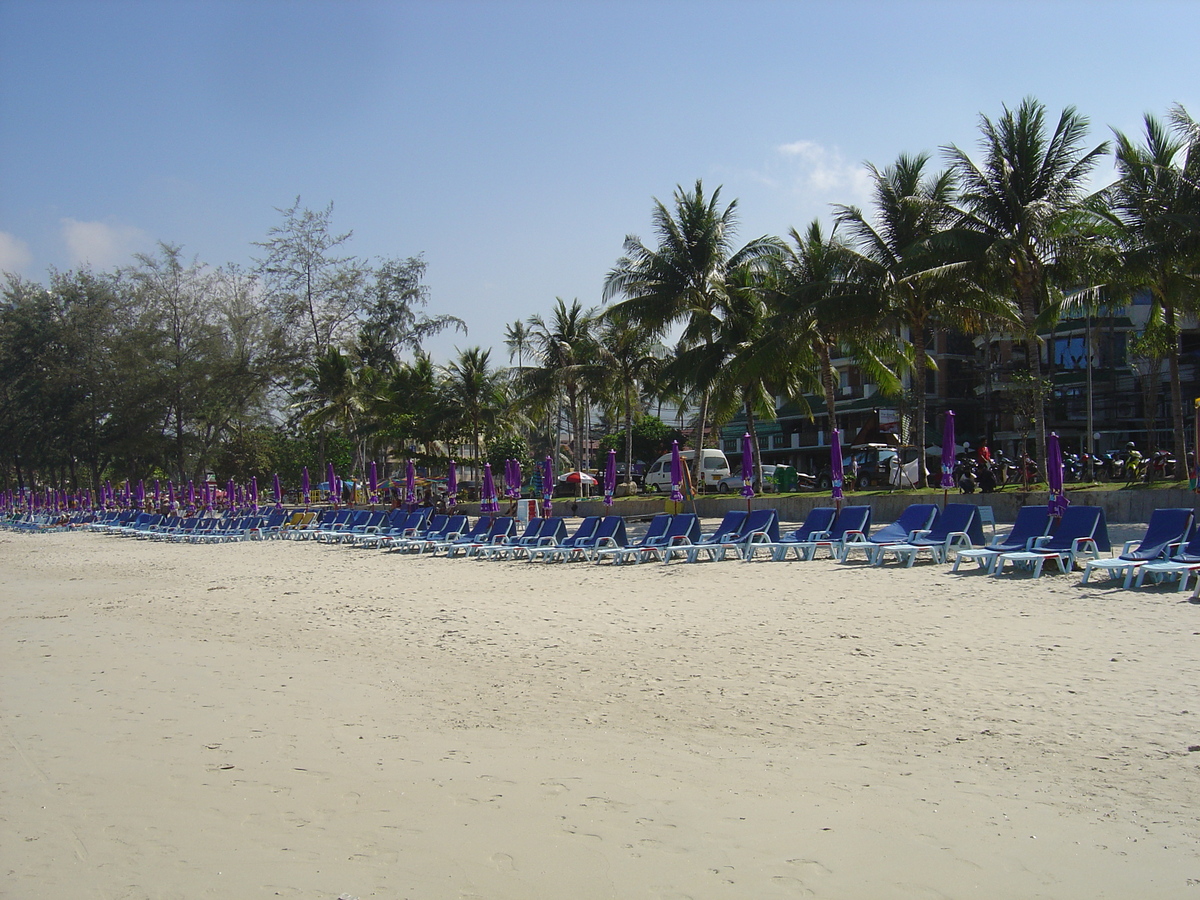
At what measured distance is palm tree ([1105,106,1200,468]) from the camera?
19.2 meters

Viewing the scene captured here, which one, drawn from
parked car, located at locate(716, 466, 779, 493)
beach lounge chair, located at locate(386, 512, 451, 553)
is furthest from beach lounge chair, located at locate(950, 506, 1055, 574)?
parked car, located at locate(716, 466, 779, 493)

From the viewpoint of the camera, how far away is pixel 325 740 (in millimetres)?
6000

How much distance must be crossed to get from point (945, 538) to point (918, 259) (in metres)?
11.2

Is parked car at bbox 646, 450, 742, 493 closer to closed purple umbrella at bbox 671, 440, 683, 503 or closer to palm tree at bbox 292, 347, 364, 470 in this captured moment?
palm tree at bbox 292, 347, 364, 470

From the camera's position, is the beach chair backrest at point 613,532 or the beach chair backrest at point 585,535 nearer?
the beach chair backrest at point 613,532

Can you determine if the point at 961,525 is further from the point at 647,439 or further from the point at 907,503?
the point at 647,439

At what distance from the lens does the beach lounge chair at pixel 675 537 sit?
16.5 m

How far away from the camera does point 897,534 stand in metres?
14.1

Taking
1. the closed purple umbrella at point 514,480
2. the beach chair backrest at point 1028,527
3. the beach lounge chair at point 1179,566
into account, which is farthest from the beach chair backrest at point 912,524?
the closed purple umbrella at point 514,480

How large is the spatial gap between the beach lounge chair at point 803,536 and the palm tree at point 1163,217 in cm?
972

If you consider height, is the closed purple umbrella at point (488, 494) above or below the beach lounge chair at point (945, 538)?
above

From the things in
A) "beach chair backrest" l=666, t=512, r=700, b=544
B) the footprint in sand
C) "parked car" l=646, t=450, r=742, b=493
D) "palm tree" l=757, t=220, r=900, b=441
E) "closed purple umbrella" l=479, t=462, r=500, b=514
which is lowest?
the footprint in sand

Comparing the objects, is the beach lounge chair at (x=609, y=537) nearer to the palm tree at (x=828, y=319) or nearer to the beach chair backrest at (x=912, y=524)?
the beach chair backrest at (x=912, y=524)

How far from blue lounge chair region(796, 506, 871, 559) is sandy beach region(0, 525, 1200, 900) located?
3.97 m
